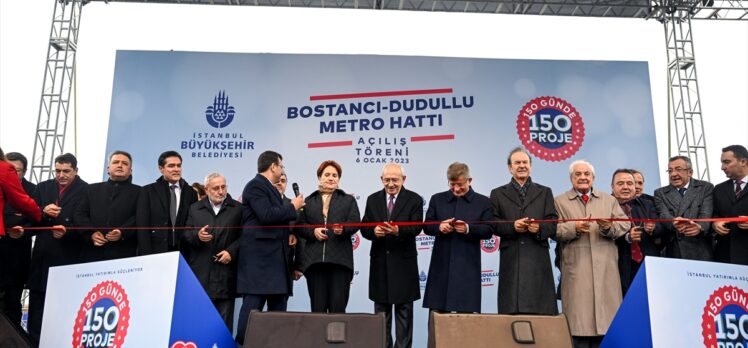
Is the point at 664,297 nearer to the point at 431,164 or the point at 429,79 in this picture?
the point at 431,164

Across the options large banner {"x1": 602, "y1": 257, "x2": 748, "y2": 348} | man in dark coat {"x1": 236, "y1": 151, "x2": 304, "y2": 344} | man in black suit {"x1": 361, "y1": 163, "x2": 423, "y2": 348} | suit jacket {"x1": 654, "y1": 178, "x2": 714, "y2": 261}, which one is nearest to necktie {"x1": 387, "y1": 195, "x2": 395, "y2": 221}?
man in black suit {"x1": 361, "y1": 163, "x2": 423, "y2": 348}

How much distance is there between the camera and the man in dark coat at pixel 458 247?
4.59 m

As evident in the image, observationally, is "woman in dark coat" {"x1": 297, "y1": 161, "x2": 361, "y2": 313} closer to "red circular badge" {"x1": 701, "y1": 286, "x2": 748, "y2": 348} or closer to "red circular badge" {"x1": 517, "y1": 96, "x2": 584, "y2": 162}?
"red circular badge" {"x1": 701, "y1": 286, "x2": 748, "y2": 348}

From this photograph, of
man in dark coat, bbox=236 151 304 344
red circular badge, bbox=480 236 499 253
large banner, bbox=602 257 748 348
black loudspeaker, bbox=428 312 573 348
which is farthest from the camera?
red circular badge, bbox=480 236 499 253

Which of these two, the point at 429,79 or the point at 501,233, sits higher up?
the point at 429,79

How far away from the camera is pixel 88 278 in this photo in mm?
3527

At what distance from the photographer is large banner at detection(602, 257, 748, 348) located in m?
3.25

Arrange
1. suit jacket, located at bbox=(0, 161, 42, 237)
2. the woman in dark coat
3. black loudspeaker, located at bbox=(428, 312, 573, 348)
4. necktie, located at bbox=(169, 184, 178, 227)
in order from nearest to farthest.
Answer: black loudspeaker, located at bbox=(428, 312, 573, 348)
suit jacket, located at bbox=(0, 161, 42, 237)
the woman in dark coat
necktie, located at bbox=(169, 184, 178, 227)

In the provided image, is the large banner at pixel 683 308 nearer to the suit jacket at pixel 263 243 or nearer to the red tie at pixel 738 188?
the red tie at pixel 738 188

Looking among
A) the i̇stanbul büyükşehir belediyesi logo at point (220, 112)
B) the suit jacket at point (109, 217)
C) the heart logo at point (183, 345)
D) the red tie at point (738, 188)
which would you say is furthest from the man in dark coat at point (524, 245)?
the i̇stanbul büyükşehir belediyesi logo at point (220, 112)

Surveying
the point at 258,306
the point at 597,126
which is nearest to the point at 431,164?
the point at 597,126

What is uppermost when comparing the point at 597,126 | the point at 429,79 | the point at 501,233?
the point at 429,79

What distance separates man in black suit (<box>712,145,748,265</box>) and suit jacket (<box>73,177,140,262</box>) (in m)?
4.26

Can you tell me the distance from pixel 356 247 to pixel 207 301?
409 cm
